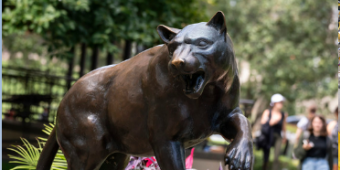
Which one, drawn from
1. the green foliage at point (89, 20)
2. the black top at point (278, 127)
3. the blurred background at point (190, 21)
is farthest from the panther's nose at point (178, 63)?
the black top at point (278, 127)

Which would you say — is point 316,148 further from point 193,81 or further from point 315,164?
point 193,81

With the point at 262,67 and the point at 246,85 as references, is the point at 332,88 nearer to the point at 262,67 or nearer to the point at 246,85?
the point at 262,67

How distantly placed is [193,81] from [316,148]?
4.91 m

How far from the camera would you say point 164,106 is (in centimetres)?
206

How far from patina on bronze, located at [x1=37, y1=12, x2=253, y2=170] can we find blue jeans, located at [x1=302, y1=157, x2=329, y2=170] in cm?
455

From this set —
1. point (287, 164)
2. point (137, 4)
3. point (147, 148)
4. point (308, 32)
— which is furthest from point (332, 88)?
point (147, 148)

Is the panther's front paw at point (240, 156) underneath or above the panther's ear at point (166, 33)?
underneath

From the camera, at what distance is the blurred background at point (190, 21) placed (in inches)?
257

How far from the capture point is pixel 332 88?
1520cm

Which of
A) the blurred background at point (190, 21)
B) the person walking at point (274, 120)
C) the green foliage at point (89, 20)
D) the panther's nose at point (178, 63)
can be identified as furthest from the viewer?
the person walking at point (274, 120)

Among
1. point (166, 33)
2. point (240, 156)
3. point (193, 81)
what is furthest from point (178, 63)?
point (240, 156)

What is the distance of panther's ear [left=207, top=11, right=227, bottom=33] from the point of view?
196 centimetres

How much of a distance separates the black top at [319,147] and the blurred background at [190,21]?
1.24 m

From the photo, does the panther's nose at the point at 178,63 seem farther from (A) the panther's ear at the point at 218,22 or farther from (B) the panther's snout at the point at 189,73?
(A) the panther's ear at the point at 218,22
